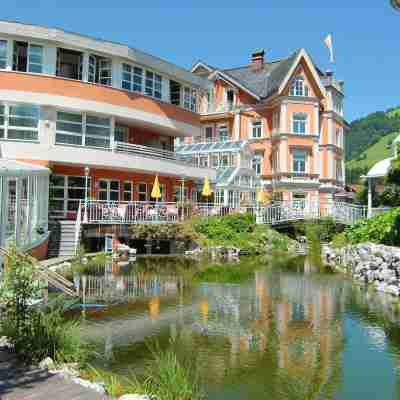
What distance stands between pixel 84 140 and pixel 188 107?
927 centimetres

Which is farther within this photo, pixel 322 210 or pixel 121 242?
pixel 322 210

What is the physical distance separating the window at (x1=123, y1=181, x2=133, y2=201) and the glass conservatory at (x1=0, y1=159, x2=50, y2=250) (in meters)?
8.00

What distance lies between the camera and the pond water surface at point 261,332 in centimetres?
805

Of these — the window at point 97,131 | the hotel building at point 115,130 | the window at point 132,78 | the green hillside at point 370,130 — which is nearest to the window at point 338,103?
the hotel building at point 115,130

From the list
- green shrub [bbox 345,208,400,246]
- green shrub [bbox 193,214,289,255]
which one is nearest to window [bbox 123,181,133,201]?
green shrub [bbox 193,214,289,255]

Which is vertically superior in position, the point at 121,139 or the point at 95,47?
the point at 95,47

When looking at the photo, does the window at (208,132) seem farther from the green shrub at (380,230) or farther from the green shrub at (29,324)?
the green shrub at (29,324)

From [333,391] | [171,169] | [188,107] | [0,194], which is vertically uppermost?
[188,107]

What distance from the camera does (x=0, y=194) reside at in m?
16.5

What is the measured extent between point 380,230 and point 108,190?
14.8 metres

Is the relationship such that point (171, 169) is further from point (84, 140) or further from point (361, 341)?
point (361, 341)

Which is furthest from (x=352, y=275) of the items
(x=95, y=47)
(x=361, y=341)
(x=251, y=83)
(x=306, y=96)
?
(x=251, y=83)

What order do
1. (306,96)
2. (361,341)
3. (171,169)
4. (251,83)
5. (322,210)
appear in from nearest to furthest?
1. (361,341)
2. (171,169)
3. (322,210)
4. (306,96)
5. (251,83)

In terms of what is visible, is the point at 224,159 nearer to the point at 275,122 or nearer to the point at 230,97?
the point at 275,122
